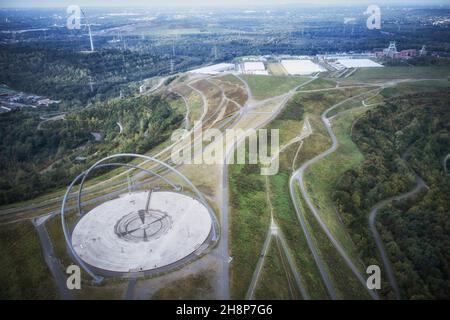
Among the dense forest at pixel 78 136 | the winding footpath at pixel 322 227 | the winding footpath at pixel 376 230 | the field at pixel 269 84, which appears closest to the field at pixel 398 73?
the field at pixel 269 84

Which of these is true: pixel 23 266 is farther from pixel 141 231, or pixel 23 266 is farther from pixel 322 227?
pixel 322 227

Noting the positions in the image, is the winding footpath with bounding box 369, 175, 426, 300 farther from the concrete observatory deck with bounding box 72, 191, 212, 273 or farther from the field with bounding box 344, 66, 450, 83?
the field with bounding box 344, 66, 450, 83

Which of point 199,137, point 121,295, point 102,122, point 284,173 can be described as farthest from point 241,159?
point 102,122

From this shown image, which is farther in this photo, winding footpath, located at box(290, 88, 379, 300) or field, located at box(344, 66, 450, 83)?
field, located at box(344, 66, 450, 83)

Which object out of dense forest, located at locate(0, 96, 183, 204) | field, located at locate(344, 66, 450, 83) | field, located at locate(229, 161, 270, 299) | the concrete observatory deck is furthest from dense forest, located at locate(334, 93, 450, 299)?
dense forest, located at locate(0, 96, 183, 204)

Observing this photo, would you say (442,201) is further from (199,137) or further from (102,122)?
(102,122)

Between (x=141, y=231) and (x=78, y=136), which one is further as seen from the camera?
Result: (x=78, y=136)

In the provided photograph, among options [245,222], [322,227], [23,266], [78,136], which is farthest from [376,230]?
[78,136]
